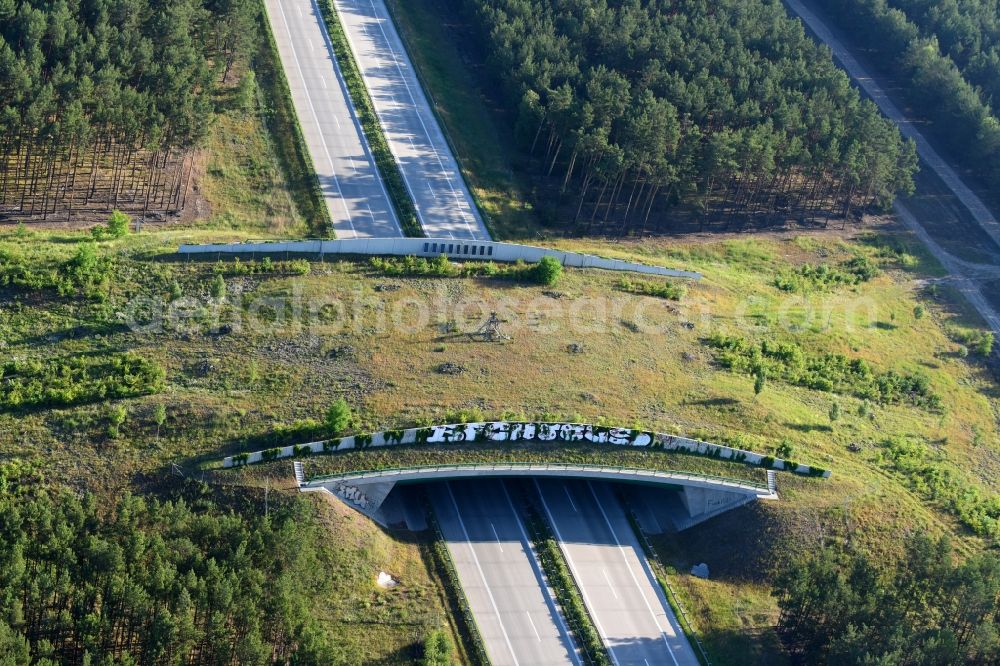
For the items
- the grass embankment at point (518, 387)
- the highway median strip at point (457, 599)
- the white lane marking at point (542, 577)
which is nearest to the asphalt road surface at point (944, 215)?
the grass embankment at point (518, 387)

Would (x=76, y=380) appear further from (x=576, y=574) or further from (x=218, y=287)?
(x=576, y=574)

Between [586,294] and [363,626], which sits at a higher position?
[586,294]

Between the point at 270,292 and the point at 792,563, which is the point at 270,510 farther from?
the point at 792,563

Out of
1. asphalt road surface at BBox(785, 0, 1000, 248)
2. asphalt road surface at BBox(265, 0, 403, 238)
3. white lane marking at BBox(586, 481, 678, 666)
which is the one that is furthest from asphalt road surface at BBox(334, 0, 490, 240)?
asphalt road surface at BBox(785, 0, 1000, 248)

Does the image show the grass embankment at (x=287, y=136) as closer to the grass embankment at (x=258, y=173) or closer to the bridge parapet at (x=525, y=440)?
the grass embankment at (x=258, y=173)

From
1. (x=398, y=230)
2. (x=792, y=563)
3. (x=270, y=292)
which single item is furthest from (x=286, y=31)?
(x=792, y=563)

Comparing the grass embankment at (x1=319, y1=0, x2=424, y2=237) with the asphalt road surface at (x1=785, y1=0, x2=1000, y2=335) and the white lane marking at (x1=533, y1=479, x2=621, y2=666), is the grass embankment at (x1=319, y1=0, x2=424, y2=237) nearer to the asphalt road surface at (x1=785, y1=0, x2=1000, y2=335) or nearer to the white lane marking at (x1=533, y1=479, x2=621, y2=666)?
the white lane marking at (x1=533, y1=479, x2=621, y2=666)
